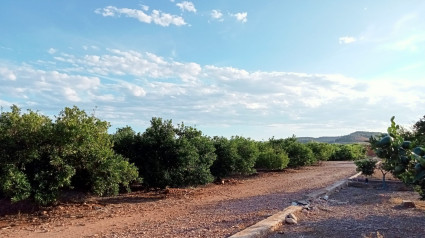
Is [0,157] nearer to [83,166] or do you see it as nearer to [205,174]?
[83,166]

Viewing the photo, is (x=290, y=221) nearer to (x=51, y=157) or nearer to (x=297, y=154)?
(x=51, y=157)

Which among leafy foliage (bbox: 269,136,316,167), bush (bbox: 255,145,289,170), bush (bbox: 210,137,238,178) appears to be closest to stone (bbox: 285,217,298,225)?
bush (bbox: 210,137,238,178)

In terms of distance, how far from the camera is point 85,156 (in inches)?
394

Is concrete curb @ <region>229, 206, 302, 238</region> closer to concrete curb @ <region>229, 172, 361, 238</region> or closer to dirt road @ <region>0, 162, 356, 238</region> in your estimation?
concrete curb @ <region>229, 172, 361, 238</region>

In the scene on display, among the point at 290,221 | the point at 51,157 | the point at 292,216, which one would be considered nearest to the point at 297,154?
the point at 292,216

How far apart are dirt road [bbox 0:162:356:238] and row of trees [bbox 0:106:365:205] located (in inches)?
23.0

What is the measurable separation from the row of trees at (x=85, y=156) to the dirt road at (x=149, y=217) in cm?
58

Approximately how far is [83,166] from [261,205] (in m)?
5.06

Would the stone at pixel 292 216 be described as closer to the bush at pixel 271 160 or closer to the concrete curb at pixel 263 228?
the concrete curb at pixel 263 228

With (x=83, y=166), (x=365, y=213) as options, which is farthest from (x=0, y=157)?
(x=365, y=213)

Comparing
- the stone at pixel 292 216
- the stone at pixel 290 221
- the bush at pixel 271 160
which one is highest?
the bush at pixel 271 160

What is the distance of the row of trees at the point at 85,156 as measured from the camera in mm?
9203

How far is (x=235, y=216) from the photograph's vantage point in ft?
27.9

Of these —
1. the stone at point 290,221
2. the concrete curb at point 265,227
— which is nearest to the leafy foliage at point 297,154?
the concrete curb at point 265,227
